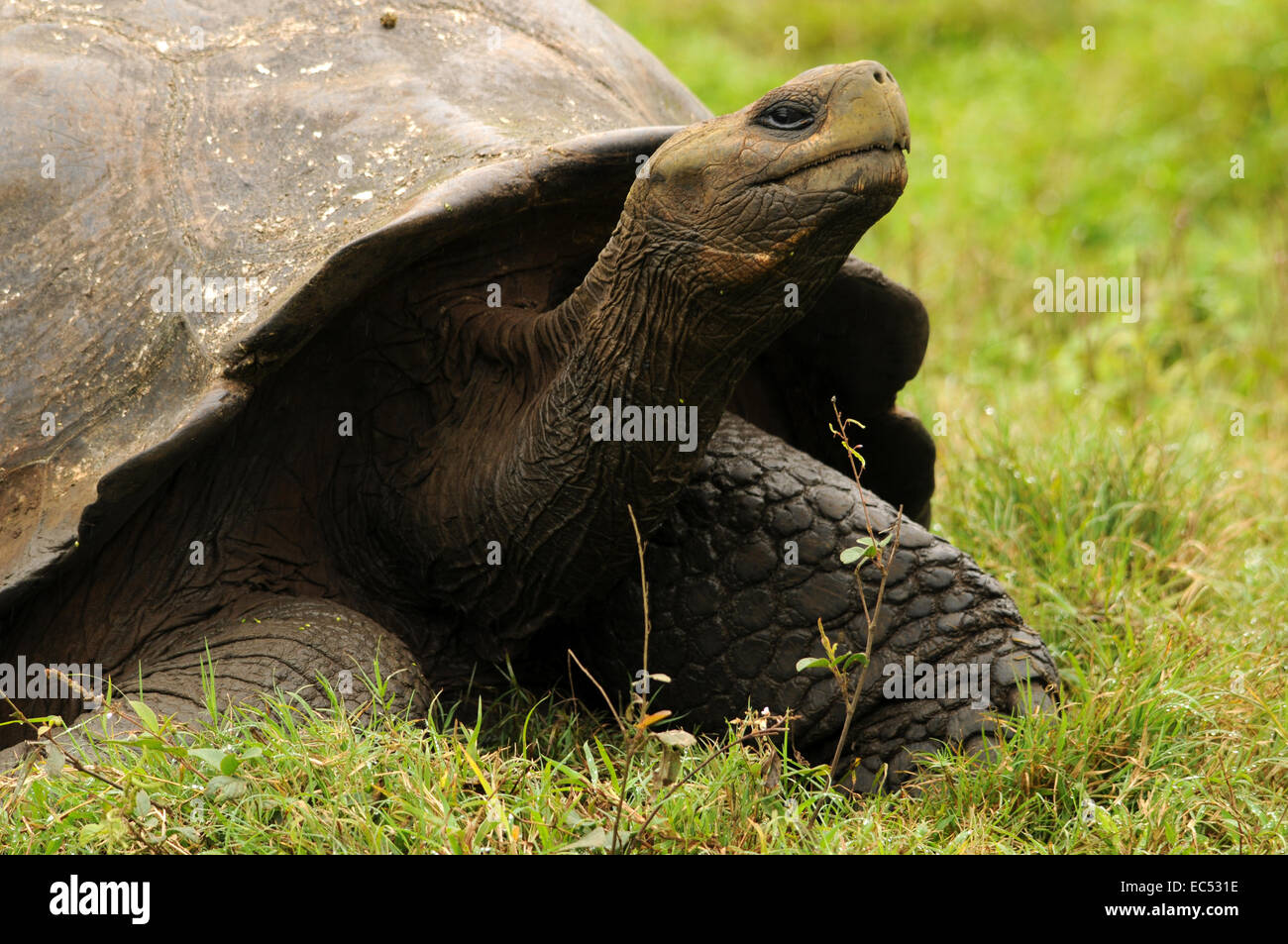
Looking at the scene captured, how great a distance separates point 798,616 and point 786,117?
3.80 feet

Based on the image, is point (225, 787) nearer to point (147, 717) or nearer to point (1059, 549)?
point (147, 717)

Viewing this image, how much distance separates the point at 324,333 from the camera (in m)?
3.03

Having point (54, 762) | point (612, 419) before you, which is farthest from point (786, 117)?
point (54, 762)

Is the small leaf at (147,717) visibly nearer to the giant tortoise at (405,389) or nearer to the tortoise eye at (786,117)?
the giant tortoise at (405,389)

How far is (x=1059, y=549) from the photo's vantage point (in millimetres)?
4039

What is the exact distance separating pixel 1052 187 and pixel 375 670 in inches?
236

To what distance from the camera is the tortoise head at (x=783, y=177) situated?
2.48 metres

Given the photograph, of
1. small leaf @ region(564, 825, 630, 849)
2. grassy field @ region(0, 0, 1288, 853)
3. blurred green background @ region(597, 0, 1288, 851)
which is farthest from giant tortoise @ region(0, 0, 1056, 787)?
small leaf @ region(564, 825, 630, 849)

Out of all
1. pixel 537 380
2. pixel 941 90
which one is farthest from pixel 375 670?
pixel 941 90

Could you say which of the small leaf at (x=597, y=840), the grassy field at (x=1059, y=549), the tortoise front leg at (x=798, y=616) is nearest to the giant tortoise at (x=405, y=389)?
the tortoise front leg at (x=798, y=616)

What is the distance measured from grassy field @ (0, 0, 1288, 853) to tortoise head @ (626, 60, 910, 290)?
92 centimetres

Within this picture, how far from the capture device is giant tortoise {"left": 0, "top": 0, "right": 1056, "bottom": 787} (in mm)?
2764

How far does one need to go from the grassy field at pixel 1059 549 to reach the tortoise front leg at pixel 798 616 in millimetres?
167
